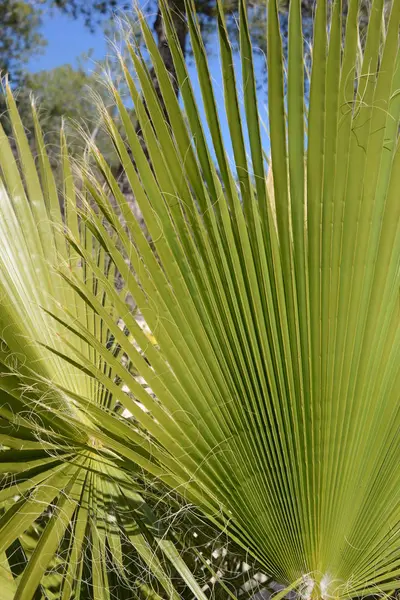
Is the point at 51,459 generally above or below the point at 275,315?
below

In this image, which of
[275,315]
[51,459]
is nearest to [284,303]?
[275,315]

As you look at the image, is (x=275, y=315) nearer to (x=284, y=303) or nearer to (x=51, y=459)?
(x=284, y=303)

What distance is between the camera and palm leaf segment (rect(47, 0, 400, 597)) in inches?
36.4

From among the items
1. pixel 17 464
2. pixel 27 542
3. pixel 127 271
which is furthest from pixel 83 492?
pixel 127 271

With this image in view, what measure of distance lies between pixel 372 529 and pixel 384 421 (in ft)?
0.59

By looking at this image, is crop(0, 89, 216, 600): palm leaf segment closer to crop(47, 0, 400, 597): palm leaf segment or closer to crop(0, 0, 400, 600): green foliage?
crop(0, 0, 400, 600): green foliage

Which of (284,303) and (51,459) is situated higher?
(284,303)

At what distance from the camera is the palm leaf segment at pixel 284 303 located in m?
0.92

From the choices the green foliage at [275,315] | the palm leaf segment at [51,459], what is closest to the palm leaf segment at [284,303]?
the green foliage at [275,315]

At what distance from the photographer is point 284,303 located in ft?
3.14

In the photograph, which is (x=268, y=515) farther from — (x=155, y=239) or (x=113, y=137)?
(x=113, y=137)

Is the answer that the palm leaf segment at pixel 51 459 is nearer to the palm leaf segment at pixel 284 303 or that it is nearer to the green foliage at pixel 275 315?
the green foliage at pixel 275 315

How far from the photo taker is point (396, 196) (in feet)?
3.04

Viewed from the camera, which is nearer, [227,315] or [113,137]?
[227,315]
